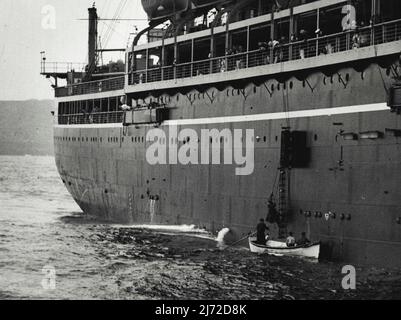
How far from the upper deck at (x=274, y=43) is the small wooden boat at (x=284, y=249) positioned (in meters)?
5.34

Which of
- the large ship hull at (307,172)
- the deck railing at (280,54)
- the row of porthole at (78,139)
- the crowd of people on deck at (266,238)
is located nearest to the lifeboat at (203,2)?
the deck railing at (280,54)

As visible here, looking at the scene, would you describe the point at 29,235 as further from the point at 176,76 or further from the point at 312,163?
the point at 312,163

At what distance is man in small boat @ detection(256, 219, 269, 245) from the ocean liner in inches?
14.3

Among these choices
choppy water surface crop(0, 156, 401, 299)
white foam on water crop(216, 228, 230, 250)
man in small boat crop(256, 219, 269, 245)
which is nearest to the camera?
choppy water surface crop(0, 156, 401, 299)

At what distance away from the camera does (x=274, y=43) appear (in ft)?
69.7

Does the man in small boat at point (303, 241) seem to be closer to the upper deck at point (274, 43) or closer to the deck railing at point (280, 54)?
the upper deck at point (274, 43)

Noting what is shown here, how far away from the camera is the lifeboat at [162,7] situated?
30.5 metres

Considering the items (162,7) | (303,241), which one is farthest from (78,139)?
(303,241)

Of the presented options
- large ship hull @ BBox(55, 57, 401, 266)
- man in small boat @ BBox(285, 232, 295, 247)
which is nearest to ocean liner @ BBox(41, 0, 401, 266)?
large ship hull @ BBox(55, 57, 401, 266)

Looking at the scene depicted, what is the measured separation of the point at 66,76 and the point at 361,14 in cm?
2469

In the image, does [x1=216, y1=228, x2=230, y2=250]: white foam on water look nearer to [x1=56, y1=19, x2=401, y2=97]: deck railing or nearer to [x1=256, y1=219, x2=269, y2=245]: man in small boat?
[x1=256, y1=219, x2=269, y2=245]: man in small boat

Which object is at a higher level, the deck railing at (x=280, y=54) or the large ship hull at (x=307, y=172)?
the deck railing at (x=280, y=54)

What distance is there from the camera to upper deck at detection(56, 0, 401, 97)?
18.6m
